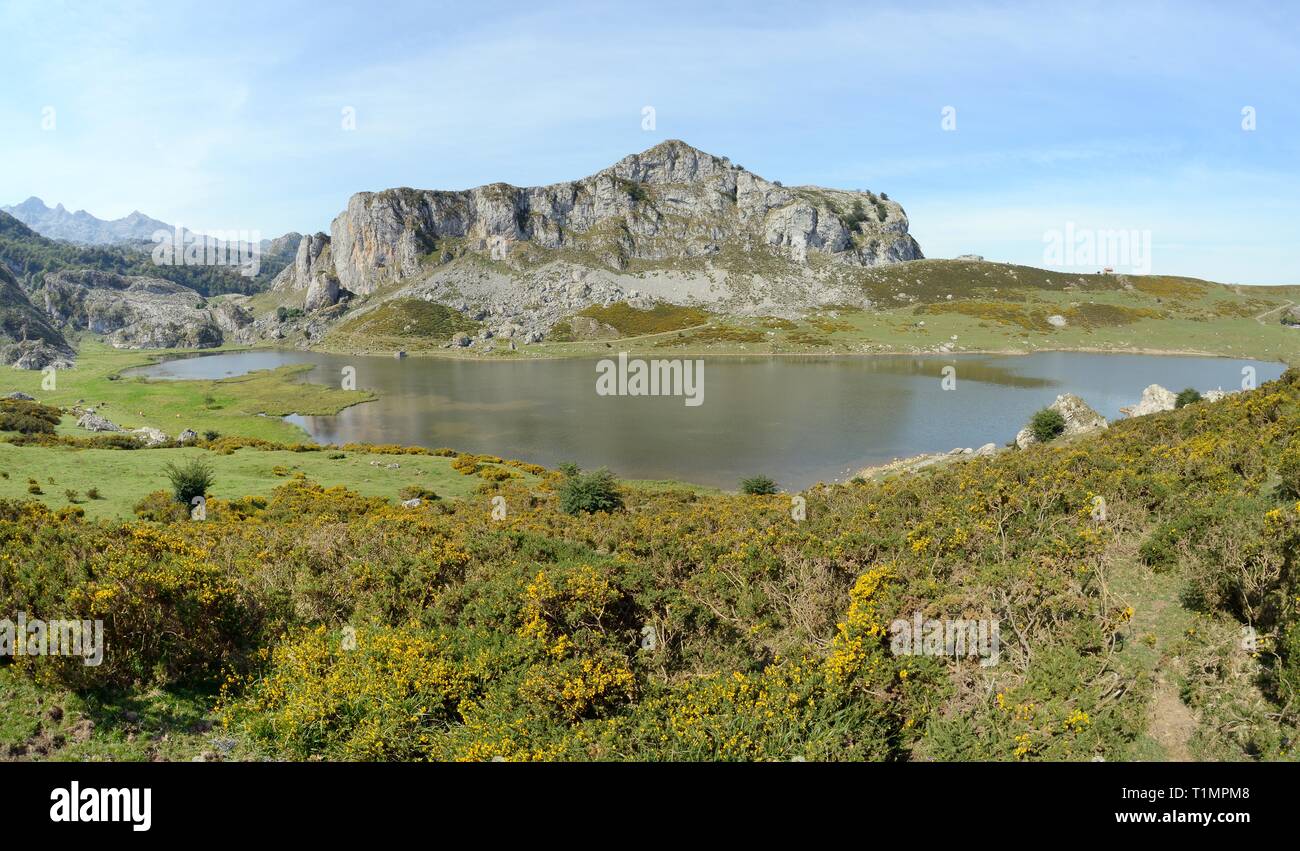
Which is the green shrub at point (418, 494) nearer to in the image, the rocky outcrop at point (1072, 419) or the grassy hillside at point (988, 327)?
the rocky outcrop at point (1072, 419)

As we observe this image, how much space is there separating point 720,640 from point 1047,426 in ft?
142

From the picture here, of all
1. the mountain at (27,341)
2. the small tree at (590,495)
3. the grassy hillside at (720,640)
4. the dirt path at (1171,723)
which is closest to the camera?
the dirt path at (1171,723)

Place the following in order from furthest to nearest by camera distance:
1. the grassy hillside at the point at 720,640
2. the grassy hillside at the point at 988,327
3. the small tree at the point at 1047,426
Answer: the grassy hillside at the point at 988,327
the small tree at the point at 1047,426
the grassy hillside at the point at 720,640

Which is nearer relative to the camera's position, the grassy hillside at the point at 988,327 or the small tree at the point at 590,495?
the small tree at the point at 590,495

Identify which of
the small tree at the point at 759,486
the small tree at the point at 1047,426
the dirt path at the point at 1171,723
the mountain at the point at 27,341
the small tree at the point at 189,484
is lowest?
the small tree at the point at 759,486

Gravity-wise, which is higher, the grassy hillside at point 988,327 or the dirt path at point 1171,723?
the grassy hillside at point 988,327

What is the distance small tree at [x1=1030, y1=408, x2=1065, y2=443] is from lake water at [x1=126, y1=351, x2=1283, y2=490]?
10.0m

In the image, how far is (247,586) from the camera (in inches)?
524

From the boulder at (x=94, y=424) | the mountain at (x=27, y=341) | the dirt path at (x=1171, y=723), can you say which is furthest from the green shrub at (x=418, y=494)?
the mountain at (x=27, y=341)

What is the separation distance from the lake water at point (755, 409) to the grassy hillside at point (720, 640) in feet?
101

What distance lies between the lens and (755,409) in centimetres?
7288

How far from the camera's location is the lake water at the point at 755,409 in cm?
5309

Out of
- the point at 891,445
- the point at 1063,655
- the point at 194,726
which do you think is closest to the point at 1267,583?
the point at 1063,655

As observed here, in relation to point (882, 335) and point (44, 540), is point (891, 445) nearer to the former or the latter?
point (44, 540)
